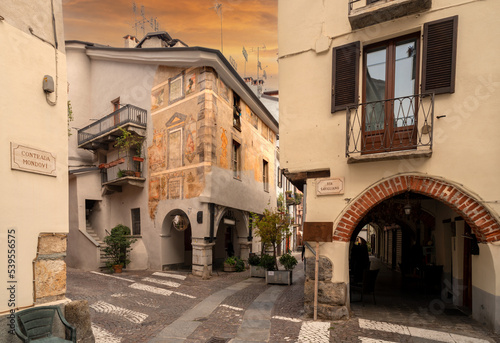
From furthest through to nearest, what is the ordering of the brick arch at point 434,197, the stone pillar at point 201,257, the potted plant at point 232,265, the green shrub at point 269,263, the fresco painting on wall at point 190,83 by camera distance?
the potted plant at point 232,265, the fresco painting on wall at point 190,83, the stone pillar at point 201,257, the green shrub at point 269,263, the brick arch at point 434,197

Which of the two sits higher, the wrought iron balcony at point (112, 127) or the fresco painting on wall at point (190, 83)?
the fresco painting on wall at point (190, 83)

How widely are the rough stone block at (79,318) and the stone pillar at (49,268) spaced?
0.70 ft

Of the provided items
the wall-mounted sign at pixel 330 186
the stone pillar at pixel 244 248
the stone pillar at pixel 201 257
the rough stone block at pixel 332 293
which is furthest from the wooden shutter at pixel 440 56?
the stone pillar at pixel 244 248

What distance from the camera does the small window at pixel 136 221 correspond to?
1473 centimetres

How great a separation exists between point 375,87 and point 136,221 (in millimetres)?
12190

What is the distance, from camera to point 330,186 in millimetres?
6336

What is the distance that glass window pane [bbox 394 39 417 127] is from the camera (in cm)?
590

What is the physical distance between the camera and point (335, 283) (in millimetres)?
6191

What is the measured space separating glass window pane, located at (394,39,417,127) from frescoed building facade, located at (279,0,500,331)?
2 centimetres

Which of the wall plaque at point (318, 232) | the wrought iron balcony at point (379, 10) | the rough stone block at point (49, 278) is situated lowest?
the rough stone block at point (49, 278)

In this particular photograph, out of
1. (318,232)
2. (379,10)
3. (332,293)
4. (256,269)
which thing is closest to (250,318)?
(332,293)

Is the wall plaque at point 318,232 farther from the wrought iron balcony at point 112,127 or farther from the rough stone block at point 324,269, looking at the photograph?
the wrought iron balcony at point 112,127

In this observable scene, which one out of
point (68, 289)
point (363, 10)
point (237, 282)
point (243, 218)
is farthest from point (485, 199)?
point (243, 218)

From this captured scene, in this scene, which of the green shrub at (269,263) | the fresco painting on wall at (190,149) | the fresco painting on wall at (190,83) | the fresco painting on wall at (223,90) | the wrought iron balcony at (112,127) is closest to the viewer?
the green shrub at (269,263)
